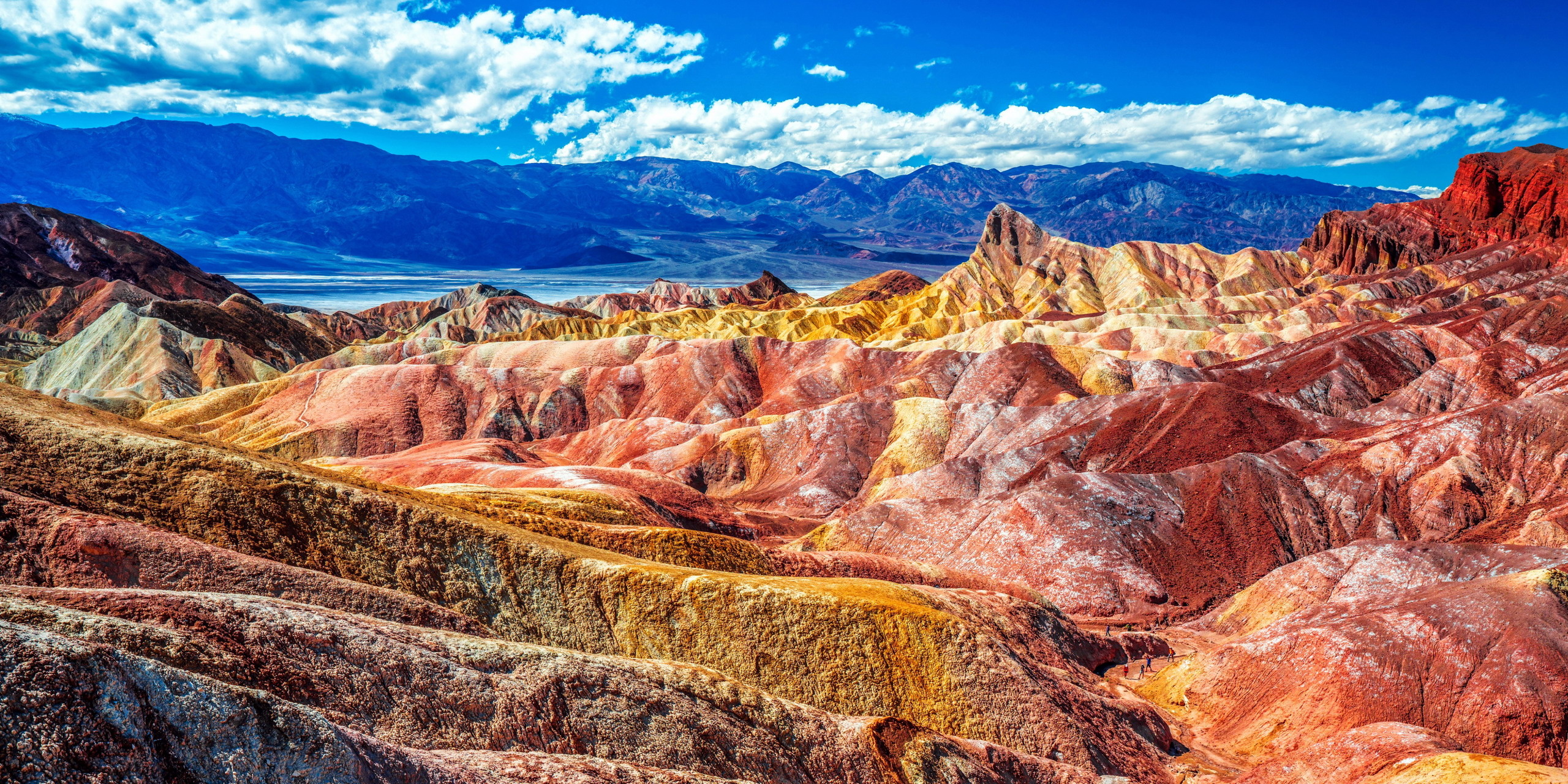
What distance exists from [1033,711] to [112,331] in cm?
13040

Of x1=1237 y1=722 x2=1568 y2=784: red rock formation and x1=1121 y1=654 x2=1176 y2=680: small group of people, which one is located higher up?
x1=1237 y1=722 x2=1568 y2=784: red rock formation

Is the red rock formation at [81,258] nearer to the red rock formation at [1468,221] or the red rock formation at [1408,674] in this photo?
the red rock formation at [1408,674]

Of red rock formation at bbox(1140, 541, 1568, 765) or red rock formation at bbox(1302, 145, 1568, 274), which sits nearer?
red rock formation at bbox(1140, 541, 1568, 765)

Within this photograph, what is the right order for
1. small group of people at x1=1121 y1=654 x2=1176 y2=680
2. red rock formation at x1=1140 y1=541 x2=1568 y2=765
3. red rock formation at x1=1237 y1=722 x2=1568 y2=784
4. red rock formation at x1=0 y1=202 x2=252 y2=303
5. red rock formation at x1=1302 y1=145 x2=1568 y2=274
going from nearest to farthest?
red rock formation at x1=1237 y1=722 x2=1568 y2=784 → red rock formation at x1=1140 y1=541 x2=1568 y2=765 → small group of people at x1=1121 y1=654 x2=1176 y2=680 → red rock formation at x1=1302 y1=145 x2=1568 y2=274 → red rock formation at x1=0 y1=202 x2=252 y2=303

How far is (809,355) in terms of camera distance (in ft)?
351

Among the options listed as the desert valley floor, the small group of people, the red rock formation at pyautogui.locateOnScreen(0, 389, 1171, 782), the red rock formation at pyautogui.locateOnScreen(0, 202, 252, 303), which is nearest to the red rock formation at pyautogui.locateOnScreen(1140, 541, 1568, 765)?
the desert valley floor

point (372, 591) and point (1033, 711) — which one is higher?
point (372, 591)

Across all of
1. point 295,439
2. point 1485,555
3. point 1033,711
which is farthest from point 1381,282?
point 295,439

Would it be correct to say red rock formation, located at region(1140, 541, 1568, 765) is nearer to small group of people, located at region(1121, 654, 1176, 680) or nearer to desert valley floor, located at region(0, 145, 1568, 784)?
desert valley floor, located at region(0, 145, 1568, 784)

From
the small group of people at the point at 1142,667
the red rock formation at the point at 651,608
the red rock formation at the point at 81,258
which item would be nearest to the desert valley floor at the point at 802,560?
the red rock formation at the point at 651,608

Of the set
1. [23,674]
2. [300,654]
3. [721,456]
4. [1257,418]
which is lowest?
[721,456]

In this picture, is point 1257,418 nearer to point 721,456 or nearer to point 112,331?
point 721,456

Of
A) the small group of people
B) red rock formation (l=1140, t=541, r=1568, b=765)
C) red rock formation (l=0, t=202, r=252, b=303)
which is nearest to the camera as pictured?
red rock formation (l=1140, t=541, r=1568, b=765)

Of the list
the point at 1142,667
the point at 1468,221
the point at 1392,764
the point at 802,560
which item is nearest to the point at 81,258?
the point at 802,560
